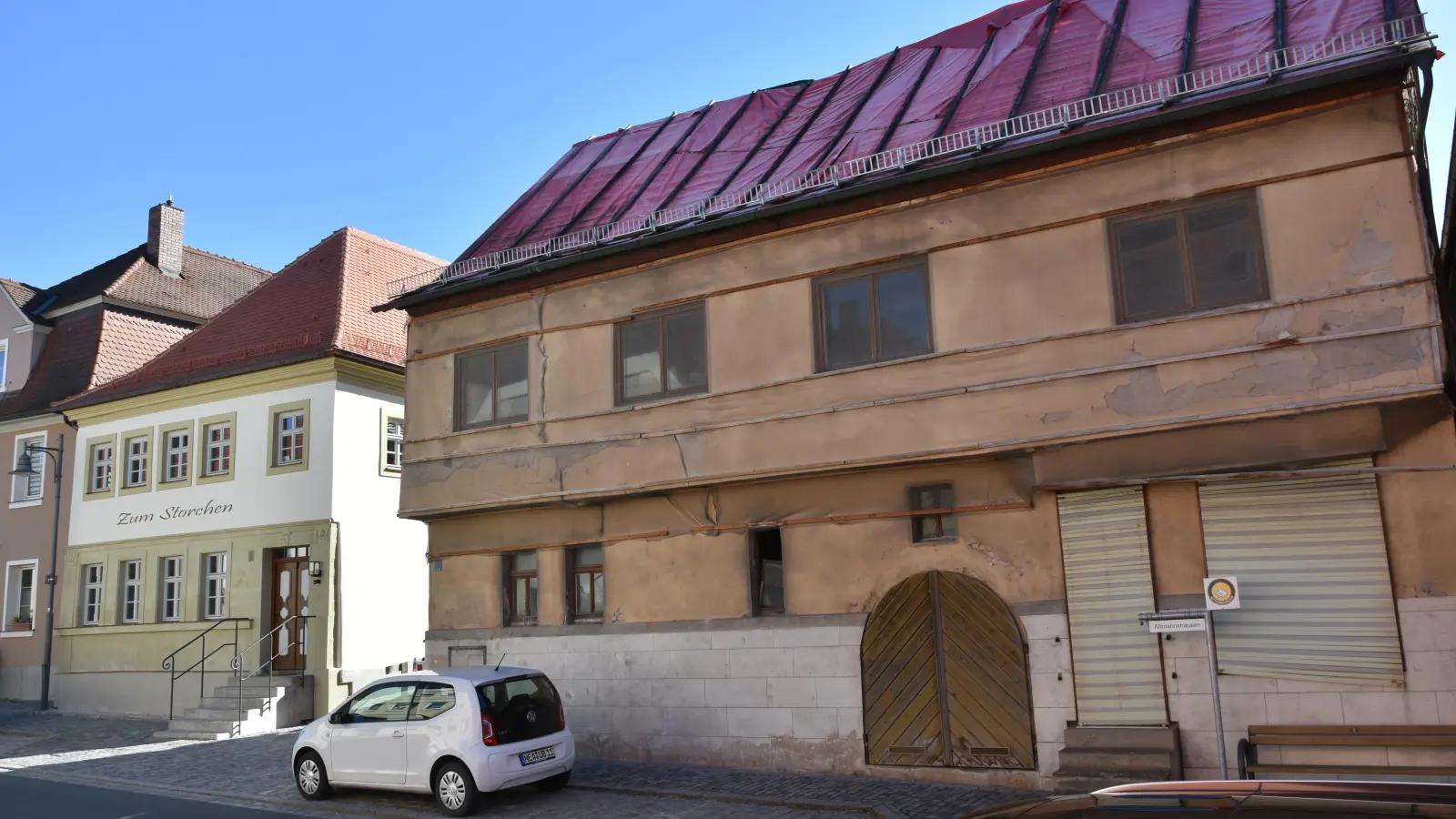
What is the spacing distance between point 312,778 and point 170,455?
15166mm

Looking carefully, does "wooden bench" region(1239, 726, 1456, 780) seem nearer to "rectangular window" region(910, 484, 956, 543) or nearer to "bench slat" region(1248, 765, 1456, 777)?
"bench slat" region(1248, 765, 1456, 777)

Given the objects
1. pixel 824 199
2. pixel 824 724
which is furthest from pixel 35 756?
pixel 824 199

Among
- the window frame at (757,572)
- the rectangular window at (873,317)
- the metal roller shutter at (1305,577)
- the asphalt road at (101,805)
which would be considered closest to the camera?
the metal roller shutter at (1305,577)

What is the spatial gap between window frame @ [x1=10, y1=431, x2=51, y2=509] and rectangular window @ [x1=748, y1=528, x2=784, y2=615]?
22412 mm

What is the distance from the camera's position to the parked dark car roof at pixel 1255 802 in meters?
3.43

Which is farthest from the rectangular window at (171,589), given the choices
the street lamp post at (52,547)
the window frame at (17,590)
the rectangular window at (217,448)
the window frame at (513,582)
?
the window frame at (513,582)

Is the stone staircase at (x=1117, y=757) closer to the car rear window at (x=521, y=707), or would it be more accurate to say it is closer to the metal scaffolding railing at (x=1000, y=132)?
the car rear window at (x=521, y=707)

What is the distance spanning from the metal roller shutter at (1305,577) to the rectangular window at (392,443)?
18.0 m

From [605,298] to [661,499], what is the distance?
317 centimetres

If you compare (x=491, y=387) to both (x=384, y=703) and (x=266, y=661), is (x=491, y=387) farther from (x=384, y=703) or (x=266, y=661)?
(x=266, y=661)

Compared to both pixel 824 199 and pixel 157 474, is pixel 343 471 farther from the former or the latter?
pixel 824 199

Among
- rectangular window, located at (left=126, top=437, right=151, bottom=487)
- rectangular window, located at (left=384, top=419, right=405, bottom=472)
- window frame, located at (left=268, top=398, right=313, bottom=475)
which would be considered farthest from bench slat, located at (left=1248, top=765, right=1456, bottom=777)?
rectangular window, located at (left=126, top=437, right=151, bottom=487)

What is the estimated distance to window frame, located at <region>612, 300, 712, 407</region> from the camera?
49.5 ft

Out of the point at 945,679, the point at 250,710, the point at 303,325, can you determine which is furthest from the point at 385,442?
the point at 945,679
